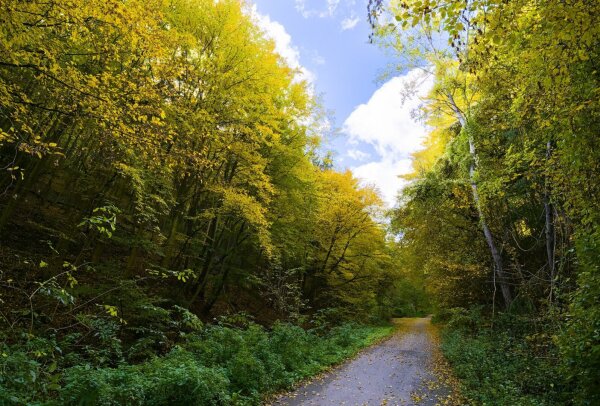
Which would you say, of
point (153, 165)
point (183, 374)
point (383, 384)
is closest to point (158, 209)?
point (153, 165)

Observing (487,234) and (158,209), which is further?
(487,234)

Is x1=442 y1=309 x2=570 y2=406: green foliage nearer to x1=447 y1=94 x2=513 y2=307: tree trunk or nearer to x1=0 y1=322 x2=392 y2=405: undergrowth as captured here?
x1=447 y1=94 x2=513 y2=307: tree trunk

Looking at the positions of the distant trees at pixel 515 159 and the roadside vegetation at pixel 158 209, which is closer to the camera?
the distant trees at pixel 515 159

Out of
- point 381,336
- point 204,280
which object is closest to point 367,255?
point 381,336

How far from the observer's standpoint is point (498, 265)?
11.2 metres

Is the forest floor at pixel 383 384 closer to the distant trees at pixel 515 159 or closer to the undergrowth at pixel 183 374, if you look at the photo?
the undergrowth at pixel 183 374

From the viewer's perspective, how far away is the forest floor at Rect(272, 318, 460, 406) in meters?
6.80

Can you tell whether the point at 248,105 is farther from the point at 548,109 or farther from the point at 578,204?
the point at 578,204

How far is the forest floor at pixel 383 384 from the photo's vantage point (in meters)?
6.80

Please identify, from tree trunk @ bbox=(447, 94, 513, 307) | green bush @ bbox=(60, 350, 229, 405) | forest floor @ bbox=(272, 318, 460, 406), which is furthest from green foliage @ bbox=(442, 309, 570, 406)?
green bush @ bbox=(60, 350, 229, 405)

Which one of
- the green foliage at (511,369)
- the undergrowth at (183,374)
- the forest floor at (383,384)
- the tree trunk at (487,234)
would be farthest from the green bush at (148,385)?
the tree trunk at (487,234)

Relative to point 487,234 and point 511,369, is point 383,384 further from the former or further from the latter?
point 487,234

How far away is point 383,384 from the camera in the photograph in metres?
8.12

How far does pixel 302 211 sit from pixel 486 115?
8204mm
